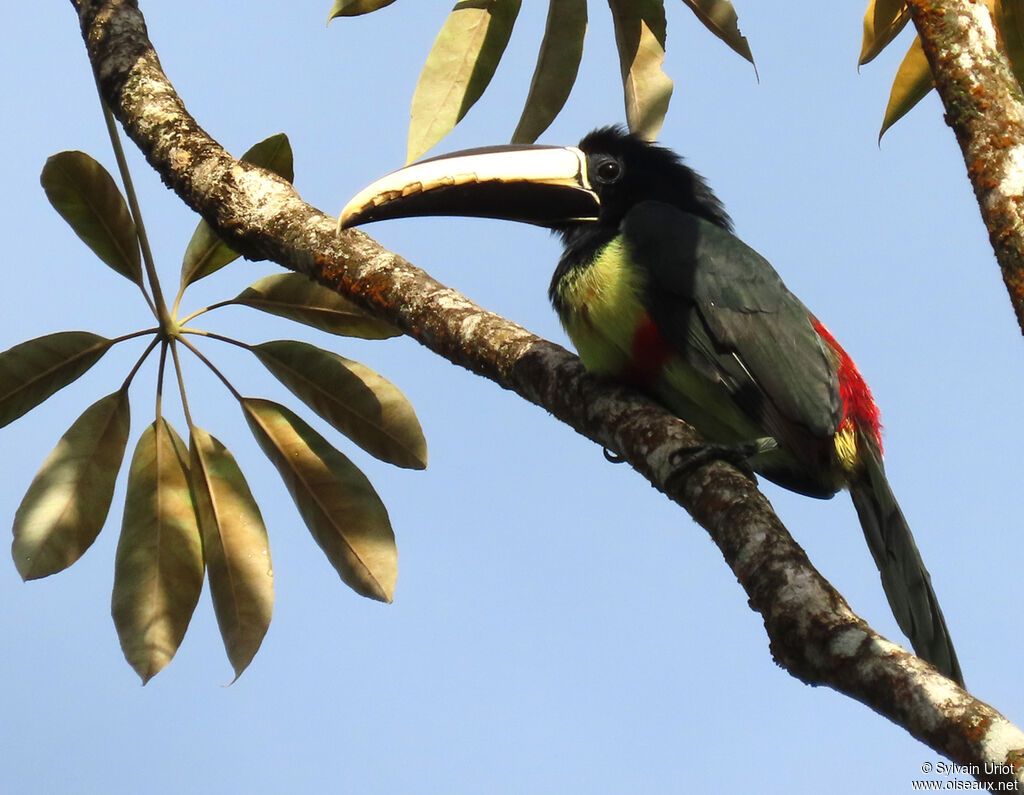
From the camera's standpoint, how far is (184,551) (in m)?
3.97

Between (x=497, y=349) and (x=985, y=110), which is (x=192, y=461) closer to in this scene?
(x=497, y=349)

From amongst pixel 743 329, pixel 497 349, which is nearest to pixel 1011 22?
pixel 743 329

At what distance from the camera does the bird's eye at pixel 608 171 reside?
4.56 m

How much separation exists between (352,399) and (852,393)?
184 cm

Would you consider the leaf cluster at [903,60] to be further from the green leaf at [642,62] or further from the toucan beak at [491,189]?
the toucan beak at [491,189]

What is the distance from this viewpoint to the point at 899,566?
367 cm

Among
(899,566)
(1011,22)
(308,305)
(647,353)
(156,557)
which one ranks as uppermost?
(1011,22)

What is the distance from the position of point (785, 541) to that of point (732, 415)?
148cm

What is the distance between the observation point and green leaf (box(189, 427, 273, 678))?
13.0 feet

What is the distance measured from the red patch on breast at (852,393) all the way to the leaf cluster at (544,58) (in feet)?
3.52

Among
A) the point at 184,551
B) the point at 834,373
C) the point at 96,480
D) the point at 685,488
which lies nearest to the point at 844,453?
the point at 834,373

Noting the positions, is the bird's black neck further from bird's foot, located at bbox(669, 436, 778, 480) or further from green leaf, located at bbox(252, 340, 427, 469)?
bird's foot, located at bbox(669, 436, 778, 480)

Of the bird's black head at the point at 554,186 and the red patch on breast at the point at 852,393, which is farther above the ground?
the bird's black head at the point at 554,186

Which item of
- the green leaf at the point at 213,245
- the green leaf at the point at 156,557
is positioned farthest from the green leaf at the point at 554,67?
the green leaf at the point at 156,557
